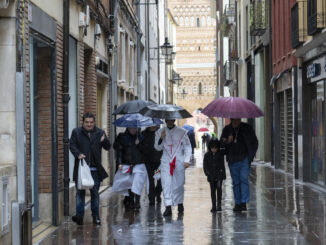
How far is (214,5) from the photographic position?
242ft

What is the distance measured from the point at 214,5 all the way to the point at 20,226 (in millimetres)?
67362

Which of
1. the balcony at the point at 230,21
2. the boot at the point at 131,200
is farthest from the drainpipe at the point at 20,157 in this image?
the balcony at the point at 230,21

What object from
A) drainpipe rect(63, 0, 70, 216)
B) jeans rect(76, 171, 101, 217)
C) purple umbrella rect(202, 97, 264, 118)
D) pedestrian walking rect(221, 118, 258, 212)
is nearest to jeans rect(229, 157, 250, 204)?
pedestrian walking rect(221, 118, 258, 212)

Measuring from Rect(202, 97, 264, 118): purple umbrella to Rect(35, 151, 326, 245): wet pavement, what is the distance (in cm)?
165

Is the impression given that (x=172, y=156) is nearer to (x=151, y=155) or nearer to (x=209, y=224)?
(x=151, y=155)

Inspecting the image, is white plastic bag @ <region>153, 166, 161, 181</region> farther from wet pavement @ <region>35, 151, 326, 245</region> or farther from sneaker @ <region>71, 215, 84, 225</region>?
sneaker @ <region>71, 215, 84, 225</region>

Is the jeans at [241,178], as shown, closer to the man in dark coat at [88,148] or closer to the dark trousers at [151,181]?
the dark trousers at [151,181]

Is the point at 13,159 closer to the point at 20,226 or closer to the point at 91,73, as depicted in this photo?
the point at 20,226

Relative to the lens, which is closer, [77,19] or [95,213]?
[95,213]

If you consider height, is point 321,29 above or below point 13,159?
above

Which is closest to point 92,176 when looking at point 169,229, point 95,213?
point 95,213

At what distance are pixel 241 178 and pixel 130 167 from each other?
2096mm

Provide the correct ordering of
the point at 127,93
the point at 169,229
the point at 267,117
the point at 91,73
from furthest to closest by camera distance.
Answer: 1. the point at 267,117
2. the point at 127,93
3. the point at 91,73
4. the point at 169,229

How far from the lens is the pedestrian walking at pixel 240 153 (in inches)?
466
